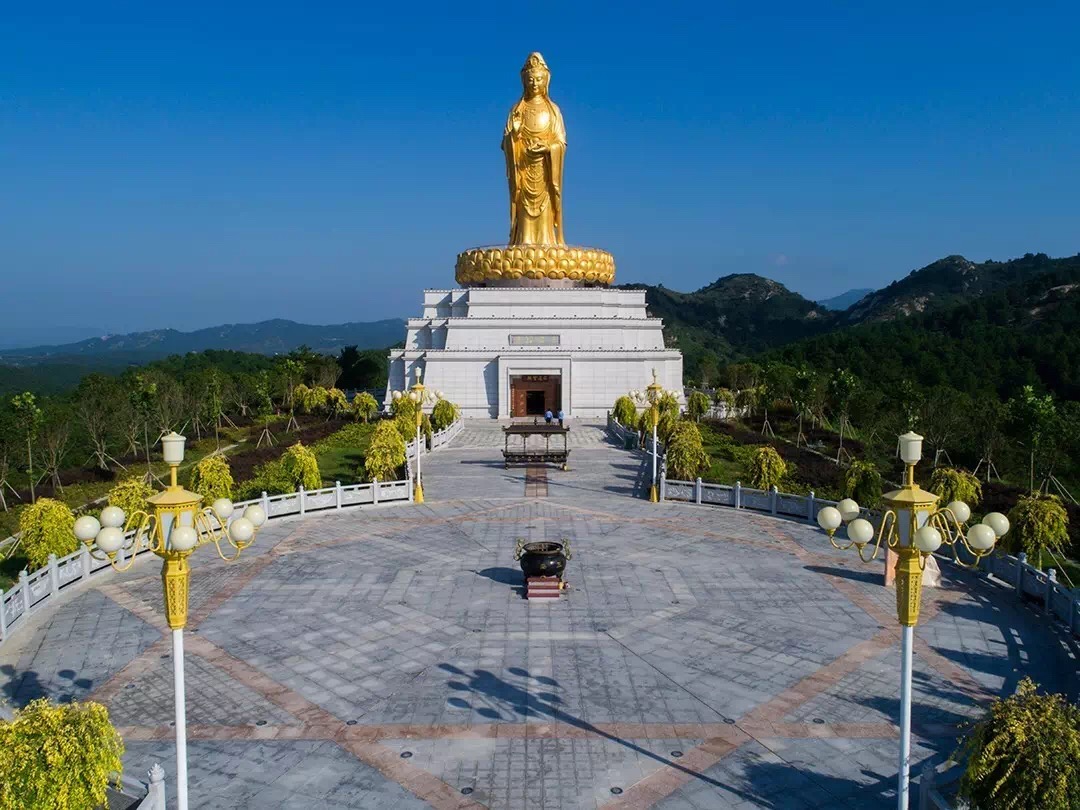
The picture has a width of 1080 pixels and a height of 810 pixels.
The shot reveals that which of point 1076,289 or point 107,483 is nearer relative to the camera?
point 107,483

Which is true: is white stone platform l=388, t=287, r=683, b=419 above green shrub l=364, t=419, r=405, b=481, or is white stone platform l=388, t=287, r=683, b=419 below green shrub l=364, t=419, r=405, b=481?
above

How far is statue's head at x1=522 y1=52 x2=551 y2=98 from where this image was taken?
135 ft

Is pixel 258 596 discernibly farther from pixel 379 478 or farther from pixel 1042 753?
pixel 1042 753

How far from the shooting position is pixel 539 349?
3753 centimetres

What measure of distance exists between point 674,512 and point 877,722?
34.0ft

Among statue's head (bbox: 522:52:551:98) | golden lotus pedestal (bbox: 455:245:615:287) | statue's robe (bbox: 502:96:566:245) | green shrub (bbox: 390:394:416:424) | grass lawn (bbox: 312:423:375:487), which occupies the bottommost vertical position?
grass lawn (bbox: 312:423:375:487)

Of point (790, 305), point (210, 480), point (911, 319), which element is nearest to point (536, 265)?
point (210, 480)

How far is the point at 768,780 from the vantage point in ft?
25.1

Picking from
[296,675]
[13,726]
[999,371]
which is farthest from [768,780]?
[999,371]

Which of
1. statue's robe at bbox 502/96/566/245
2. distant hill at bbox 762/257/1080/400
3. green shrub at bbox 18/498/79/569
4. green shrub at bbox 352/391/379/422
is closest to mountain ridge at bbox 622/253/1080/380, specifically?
distant hill at bbox 762/257/1080/400

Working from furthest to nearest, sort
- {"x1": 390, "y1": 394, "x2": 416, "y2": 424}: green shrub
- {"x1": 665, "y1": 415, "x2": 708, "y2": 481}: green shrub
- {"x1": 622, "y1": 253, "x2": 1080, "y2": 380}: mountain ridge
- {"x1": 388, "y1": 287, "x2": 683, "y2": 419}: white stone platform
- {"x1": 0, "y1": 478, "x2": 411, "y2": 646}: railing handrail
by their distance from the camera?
1. {"x1": 622, "y1": 253, "x2": 1080, "y2": 380}: mountain ridge
2. {"x1": 388, "y1": 287, "x2": 683, "y2": 419}: white stone platform
3. {"x1": 390, "y1": 394, "x2": 416, "y2": 424}: green shrub
4. {"x1": 665, "y1": 415, "x2": 708, "y2": 481}: green shrub
5. {"x1": 0, "y1": 478, "x2": 411, "y2": 646}: railing handrail

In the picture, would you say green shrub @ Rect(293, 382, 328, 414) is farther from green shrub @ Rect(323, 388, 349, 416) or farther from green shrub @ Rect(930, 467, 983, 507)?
green shrub @ Rect(930, 467, 983, 507)

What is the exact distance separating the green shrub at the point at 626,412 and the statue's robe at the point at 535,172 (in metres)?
12.7

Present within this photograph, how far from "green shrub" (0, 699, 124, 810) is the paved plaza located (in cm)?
172
